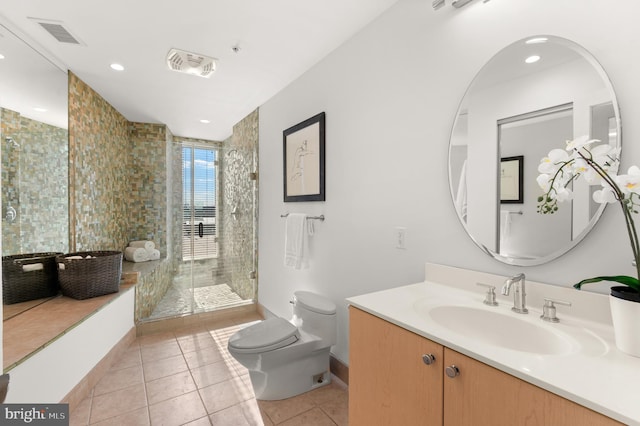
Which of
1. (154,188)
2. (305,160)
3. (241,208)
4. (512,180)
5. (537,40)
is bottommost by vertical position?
(241,208)

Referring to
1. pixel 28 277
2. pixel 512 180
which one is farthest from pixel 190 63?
pixel 512 180

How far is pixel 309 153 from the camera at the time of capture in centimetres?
239

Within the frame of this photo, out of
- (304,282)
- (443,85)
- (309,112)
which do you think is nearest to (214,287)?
(304,282)

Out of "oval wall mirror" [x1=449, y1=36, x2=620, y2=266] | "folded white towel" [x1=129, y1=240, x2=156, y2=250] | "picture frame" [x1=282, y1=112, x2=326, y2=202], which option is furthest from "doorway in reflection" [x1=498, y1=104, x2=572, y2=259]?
"folded white towel" [x1=129, y1=240, x2=156, y2=250]

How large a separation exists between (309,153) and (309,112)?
35 centimetres

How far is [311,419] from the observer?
174 centimetres

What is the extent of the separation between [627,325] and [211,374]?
93.9 inches

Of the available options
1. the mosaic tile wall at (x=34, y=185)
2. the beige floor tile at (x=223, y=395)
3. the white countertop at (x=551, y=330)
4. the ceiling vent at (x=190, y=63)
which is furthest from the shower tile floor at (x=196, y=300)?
the white countertop at (x=551, y=330)

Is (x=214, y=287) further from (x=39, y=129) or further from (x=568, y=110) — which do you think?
(x=568, y=110)

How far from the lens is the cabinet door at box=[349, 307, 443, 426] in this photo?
89 centimetres

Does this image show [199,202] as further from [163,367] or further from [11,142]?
[163,367]

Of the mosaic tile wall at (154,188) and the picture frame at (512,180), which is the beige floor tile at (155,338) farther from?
the picture frame at (512,180)

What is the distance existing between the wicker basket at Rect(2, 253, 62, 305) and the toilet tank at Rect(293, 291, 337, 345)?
6.19 feet

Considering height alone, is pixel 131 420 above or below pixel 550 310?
below
